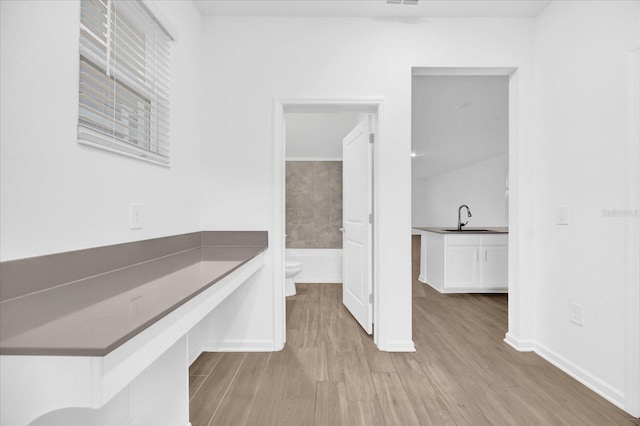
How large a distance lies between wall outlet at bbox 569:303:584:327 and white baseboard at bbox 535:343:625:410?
11.1 inches

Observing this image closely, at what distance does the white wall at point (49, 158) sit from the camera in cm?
98

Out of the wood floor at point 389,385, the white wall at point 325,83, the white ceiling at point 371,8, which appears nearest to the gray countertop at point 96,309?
the wood floor at point 389,385

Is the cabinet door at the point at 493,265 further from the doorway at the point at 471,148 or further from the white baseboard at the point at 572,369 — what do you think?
the white baseboard at the point at 572,369

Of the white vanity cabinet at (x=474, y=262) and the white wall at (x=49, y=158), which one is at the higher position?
the white wall at (x=49, y=158)

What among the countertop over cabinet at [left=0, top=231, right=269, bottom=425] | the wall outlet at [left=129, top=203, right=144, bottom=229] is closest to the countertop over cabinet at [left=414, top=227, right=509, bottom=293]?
the countertop over cabinet at [left=0, top=231, right=269, bottom=425]

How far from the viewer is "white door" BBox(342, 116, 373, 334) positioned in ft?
9.03

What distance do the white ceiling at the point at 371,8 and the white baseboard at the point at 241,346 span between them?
253 cm

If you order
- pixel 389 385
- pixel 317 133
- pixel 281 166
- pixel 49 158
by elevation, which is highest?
pixel 317 133

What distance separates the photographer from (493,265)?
3975mm

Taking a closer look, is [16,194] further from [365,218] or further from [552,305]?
[552,305]

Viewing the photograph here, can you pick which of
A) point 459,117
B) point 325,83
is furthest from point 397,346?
point 459,117

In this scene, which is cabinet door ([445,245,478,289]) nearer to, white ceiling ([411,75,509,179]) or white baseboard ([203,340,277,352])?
white ceiling ([411,75,509,179])

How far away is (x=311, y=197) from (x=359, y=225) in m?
1.99

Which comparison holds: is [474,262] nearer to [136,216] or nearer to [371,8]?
[371,8]
